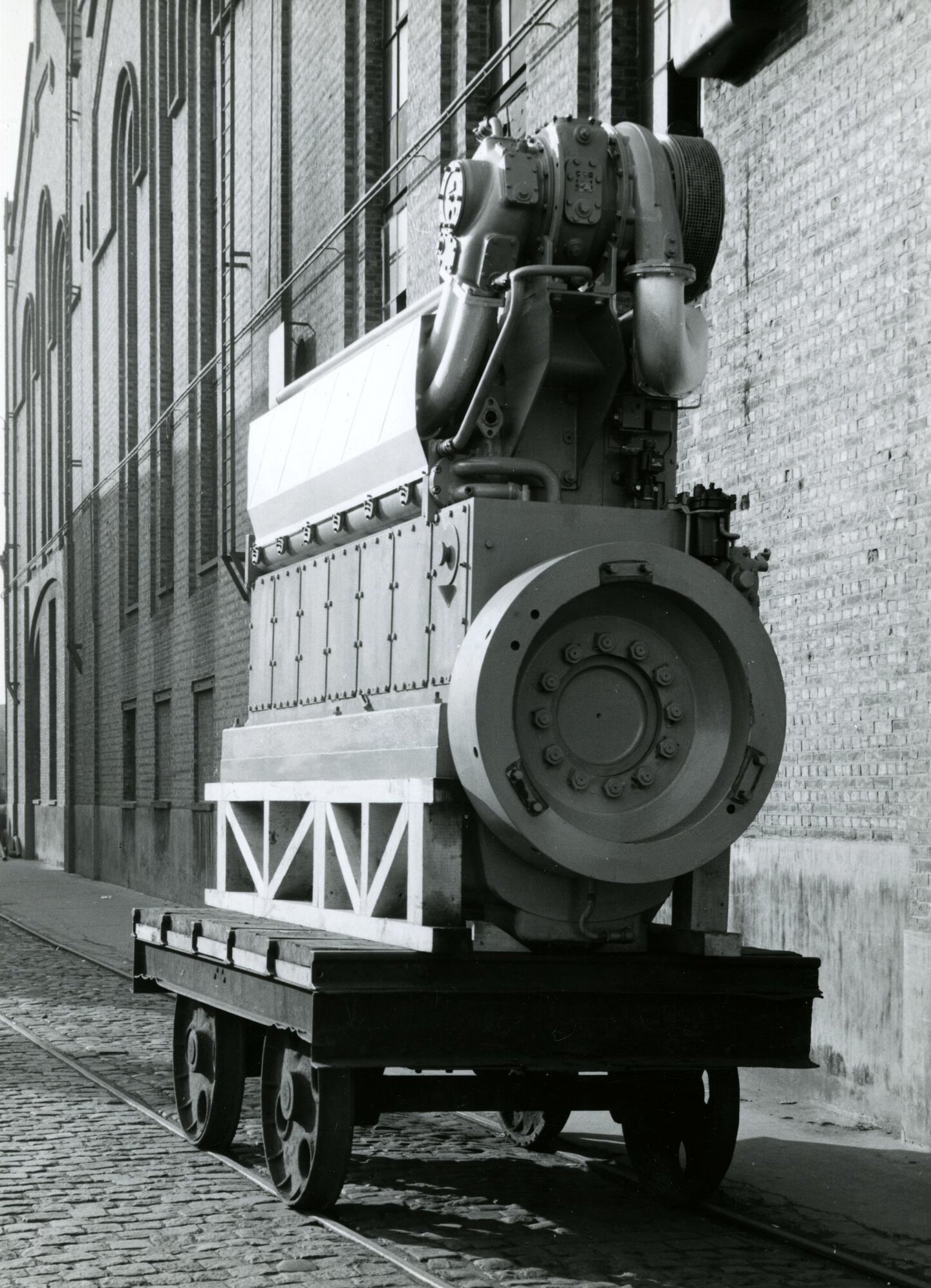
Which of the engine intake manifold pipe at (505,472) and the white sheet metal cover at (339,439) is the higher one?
the white sheet metal cover at (339,439)

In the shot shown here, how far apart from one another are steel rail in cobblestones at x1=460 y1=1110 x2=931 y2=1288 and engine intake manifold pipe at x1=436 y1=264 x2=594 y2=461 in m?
3.16

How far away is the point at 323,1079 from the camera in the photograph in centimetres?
703

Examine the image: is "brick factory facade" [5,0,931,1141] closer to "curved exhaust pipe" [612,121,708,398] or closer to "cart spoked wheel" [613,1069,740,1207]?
"cart spoked wheel" [613,1069,740,1207]

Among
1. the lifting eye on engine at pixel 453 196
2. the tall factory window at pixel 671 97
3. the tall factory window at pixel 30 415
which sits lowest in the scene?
the lifting eye on engine at pixel 453 196

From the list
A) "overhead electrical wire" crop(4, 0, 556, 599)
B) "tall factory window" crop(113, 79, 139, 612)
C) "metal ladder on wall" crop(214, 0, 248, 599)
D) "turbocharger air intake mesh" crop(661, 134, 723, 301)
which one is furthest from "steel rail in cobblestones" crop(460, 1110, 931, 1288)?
"tall factory window" crop(113, 79, 139, 612)

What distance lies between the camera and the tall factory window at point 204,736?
24.8 m

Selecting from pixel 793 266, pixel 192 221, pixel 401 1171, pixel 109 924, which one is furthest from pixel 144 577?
pixel 401 1171

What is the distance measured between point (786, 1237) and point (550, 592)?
248 cm

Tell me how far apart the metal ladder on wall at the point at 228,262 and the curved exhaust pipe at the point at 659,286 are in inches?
628

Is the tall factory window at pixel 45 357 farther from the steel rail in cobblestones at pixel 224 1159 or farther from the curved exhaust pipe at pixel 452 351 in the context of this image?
the curved exhaust pipe at pixel 452 351

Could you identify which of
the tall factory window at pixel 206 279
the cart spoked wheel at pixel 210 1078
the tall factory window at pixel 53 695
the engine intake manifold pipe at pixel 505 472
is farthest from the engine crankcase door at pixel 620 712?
the tall factory window at pixel 53 695

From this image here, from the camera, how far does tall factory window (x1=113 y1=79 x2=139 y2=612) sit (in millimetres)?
32625

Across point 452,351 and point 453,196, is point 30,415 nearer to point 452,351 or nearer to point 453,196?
point 453,196

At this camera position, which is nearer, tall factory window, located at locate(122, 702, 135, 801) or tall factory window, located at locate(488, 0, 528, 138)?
tall factory window, located at locate(488, 0, 528, 138)
